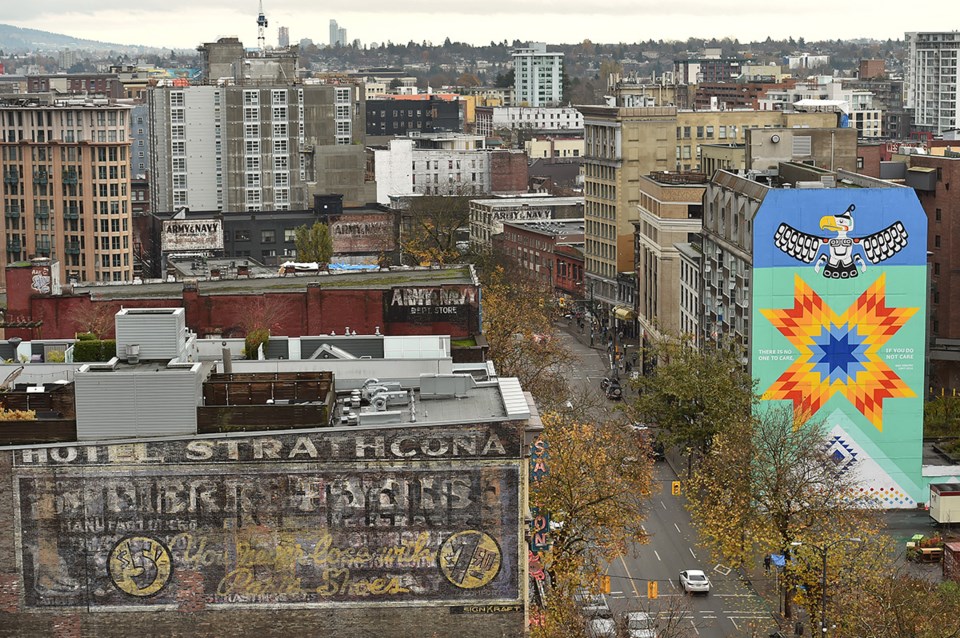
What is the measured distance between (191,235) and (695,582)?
11653cm

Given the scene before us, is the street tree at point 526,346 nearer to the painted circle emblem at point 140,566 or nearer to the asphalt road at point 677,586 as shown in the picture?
the asphalt road at point 677,586

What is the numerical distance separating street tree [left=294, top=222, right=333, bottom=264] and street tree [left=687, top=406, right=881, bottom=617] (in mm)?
94768

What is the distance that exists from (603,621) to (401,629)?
14488 millimetres

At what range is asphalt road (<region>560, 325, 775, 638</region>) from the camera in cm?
8412

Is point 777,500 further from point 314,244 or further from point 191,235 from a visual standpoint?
point 191,235

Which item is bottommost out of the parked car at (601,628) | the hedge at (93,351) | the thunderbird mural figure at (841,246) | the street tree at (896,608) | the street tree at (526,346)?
the parked car at (601,628)

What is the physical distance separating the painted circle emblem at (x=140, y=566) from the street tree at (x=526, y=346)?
168ft

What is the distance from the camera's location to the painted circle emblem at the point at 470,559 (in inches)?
2653

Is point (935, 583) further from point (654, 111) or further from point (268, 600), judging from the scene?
point (654, 111)

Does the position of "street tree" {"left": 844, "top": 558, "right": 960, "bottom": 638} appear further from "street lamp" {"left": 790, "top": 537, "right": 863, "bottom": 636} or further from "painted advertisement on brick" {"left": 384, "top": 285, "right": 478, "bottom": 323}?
"painted advertisement on brick" {"left": 384, "top": 285, "right": 478, "bottom": 323}

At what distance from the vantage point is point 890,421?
107062mm

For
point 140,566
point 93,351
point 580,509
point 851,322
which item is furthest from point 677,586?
point 140,566

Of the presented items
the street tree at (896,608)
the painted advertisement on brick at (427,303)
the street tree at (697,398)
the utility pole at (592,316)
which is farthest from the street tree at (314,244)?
the street tree at (896,608)

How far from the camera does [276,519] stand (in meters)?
66.9
